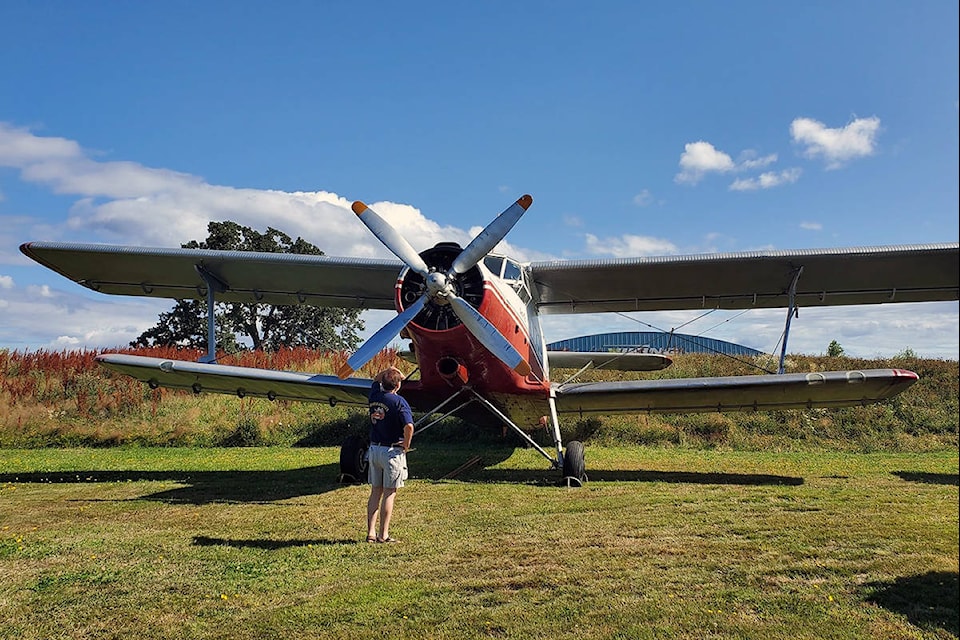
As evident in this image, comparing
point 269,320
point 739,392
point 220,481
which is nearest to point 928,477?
point 739,392

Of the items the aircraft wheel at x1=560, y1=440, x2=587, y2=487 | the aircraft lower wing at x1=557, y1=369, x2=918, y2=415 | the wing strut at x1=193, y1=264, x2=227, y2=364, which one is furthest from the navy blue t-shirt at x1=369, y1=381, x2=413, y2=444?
the wing strut at x1=193, y1=264, x2=227, y2=364

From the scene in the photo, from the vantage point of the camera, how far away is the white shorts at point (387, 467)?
546cm

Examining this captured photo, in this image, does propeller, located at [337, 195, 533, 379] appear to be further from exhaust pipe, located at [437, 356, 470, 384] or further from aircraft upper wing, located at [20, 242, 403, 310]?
aircraft upper wing, located at [20, 242, 403, 310]

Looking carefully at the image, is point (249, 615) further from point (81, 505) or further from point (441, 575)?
point (81, 505)

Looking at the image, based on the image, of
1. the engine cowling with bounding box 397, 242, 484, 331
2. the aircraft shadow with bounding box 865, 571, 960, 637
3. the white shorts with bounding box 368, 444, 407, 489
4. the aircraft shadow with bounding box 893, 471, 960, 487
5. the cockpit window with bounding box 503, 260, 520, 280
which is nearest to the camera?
the aircraft shadow with bounding box 865, 571, 960, 637

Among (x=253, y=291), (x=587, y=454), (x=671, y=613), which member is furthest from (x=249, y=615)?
(x=587, y=454)

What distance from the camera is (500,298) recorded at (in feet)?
27.2

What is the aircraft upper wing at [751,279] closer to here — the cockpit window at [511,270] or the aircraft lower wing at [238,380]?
the cockpit window at [511,270]

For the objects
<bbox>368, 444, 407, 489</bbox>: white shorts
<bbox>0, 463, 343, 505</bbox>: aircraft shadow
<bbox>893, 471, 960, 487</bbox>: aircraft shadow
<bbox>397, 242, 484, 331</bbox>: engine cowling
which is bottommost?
<bbox>0, 463, 343, 505</bbox>: aircraft shadow

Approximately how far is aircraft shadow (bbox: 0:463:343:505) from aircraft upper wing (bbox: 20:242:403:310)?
11.3 feet

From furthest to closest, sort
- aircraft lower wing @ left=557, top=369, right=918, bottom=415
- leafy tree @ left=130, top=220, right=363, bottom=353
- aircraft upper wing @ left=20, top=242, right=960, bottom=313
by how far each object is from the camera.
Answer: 1. leafy tree @ left=130, top=220, right=363, bottom=353
2. aircraft upper wing @ left=20, top=242, right=960, bottom=313
3. aircraft lower wing @ left=557, top=369, right=918, bottom=415

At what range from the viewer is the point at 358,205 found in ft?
27.4

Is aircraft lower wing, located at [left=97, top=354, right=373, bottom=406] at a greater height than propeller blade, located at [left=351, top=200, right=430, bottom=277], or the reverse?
propeller blade, located at [left=351, top=200, right=430, bottom=277]

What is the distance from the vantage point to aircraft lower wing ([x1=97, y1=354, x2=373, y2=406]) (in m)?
9.43
